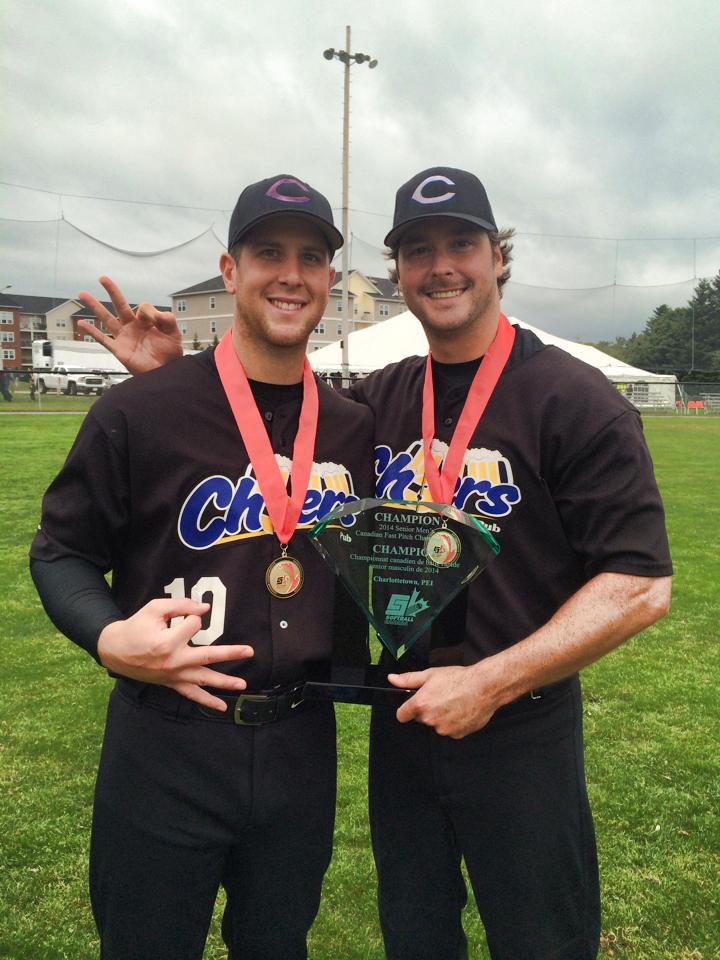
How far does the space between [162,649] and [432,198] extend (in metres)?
1.48

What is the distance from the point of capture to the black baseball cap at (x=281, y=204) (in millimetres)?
2008

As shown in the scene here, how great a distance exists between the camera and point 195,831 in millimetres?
1857

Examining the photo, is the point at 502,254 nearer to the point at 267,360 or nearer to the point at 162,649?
the point at 267,360

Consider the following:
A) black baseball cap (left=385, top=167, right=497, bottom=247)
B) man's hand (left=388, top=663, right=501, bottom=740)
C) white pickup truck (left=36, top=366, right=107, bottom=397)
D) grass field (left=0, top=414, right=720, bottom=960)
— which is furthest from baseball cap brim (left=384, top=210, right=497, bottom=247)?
white pickup truck (left=36, top=366, right=107, bottom=397)

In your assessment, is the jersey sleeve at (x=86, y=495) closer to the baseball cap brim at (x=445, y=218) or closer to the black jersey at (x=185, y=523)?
the black jersey at (x=185, y=523)

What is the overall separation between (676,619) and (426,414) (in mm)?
5182

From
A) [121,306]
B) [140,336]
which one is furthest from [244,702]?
[121,306]

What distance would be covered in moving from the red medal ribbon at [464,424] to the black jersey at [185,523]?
39cm

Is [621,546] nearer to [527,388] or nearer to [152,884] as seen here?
[527,388]

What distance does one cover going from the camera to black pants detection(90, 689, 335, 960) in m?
1.86

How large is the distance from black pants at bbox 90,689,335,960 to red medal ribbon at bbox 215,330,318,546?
571mm

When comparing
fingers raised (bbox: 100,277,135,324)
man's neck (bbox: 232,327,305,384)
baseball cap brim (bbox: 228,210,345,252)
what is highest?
baseball cap brim (bbox: 228,210,345,252)

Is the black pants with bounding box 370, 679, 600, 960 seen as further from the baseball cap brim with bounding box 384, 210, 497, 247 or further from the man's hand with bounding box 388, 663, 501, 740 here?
the baseball cap brim with bounding box 384, 210, 497, 247

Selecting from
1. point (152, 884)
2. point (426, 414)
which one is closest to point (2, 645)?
point (152, 884)
